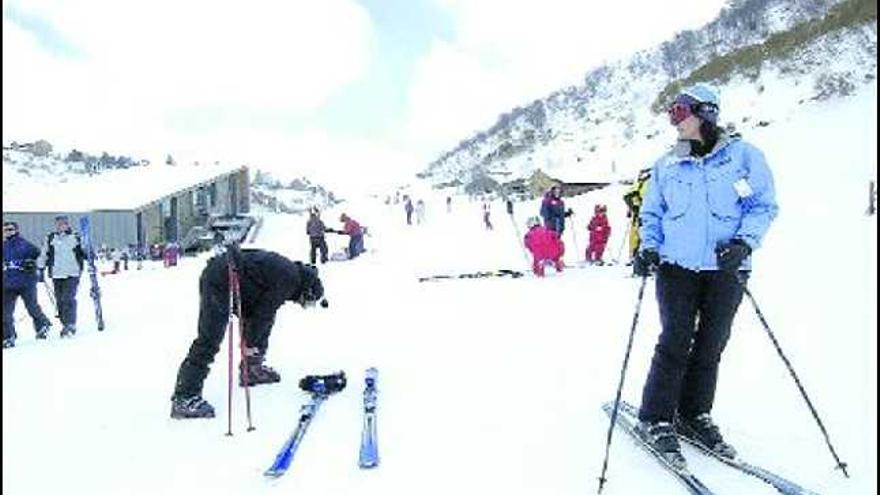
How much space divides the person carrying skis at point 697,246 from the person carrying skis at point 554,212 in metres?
13.1

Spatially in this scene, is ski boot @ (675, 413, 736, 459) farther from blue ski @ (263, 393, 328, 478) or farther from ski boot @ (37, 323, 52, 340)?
ski boot @ (37, 323, 52, 340)

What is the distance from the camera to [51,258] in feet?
40.8

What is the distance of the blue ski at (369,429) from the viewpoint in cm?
487

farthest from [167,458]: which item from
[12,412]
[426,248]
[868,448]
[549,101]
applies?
[549,101]

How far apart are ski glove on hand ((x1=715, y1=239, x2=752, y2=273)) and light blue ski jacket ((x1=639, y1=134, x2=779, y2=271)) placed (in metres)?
0.06

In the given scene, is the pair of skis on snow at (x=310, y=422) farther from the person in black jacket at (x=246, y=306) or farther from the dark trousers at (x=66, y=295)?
the dark trousers at (x=66, y=295)

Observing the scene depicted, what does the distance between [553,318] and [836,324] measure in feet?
9.78

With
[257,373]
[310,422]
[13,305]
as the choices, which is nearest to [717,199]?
[310,422]

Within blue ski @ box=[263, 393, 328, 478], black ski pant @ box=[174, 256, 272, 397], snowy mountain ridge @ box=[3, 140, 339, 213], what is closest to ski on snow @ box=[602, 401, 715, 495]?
blue ski @ box=[263, 393, 328, 478]

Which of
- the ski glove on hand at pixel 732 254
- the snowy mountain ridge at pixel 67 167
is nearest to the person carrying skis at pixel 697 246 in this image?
the ski glove on hand at pixel 732 254

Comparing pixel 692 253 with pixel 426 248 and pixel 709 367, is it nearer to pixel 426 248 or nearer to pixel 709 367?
pixel 709 367

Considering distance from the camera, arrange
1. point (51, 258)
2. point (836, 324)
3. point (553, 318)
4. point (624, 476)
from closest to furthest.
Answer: point (624, 476) → point (836, 324) → point (553, 318) → point (51, 258)

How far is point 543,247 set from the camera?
52.3ft

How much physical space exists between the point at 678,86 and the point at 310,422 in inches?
2817
